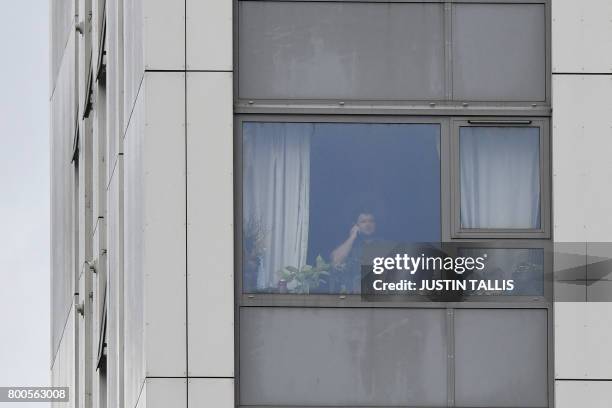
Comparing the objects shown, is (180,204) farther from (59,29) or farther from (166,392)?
(59,29)

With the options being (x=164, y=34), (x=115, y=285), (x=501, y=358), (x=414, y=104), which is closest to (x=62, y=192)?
(x=115, y=285)

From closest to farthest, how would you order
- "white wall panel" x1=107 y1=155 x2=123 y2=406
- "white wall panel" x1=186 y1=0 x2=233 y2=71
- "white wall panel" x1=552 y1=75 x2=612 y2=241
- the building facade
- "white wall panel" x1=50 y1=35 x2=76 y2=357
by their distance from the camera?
the building facade, "white wall panel" x1=552 y1=75 x2=612 y2=241, "white wall panel" x1=186 y1=0 x2=233 y2=71, "white wall panel" x1=107 y1=155 x2=123 y2=406, "white wall panel" x1=50 y1=35 x2=76 y2=357

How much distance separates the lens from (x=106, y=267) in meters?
26.4

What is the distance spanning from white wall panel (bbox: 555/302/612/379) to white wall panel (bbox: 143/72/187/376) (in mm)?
3427

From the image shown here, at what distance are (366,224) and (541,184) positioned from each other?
66.0 inches

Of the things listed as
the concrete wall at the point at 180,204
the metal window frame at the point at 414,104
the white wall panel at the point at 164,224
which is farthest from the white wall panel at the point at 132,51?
the metal window frame at the point at 414,104

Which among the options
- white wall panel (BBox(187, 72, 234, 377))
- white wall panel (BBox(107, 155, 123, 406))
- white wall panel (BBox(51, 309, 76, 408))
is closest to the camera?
white wall panel (BBox(187, 72, 234, 377))

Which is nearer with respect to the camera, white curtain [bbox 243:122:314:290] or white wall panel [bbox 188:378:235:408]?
white wall panel [bbox 188:378:235:408]

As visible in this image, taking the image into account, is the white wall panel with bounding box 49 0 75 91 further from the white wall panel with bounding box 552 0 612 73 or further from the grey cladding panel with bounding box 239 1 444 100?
the white wall panel with bounding box 552 0 612 73

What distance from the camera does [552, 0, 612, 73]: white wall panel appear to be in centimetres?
1930

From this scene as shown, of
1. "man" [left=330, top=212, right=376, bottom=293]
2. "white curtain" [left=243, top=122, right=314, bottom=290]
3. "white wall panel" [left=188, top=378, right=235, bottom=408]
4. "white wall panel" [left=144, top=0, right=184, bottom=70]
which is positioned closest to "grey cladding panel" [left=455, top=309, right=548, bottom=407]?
"man" [left=330, top=212, right=376, bottom=293]

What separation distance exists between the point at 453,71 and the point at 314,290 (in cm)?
243

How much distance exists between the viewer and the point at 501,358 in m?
18.9

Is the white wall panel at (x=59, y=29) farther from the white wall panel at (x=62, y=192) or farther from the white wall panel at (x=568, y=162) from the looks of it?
the white wall panel at (x=568, y=162)
